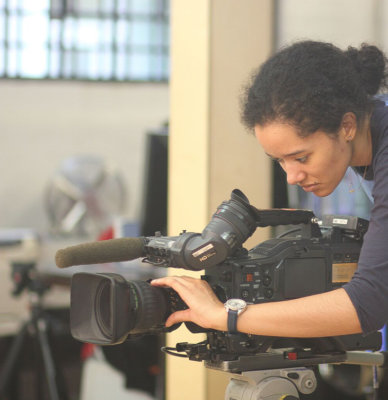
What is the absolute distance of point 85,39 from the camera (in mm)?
6652

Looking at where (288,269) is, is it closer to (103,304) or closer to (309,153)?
(309,153)

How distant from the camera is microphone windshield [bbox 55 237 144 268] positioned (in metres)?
1.22

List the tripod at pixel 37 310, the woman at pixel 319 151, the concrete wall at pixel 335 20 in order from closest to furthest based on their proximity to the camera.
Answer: the woman at pixel 319 151 → the concrete wall at pixel 335 20 → the tripod at pixel 37 310

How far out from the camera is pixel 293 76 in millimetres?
1218

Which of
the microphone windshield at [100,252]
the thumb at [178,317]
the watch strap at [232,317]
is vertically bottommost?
the thumb at [178,317]

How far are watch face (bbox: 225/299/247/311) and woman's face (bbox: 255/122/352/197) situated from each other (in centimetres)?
22

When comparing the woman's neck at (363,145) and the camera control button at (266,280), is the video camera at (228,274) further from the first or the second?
the woman's neck at (363,145)

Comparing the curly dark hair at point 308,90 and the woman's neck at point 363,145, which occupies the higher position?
the curly dark hair at point 308,90

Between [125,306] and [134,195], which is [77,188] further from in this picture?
[125,306]

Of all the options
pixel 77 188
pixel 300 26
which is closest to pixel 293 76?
pixel 300 26

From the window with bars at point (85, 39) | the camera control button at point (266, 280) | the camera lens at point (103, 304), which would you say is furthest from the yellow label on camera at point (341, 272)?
the window with bars at point (85, 39)

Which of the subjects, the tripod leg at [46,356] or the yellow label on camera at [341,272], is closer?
the yellow label on camera at [341,272]

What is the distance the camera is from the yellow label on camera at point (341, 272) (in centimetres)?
132

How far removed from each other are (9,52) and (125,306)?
550 cm
